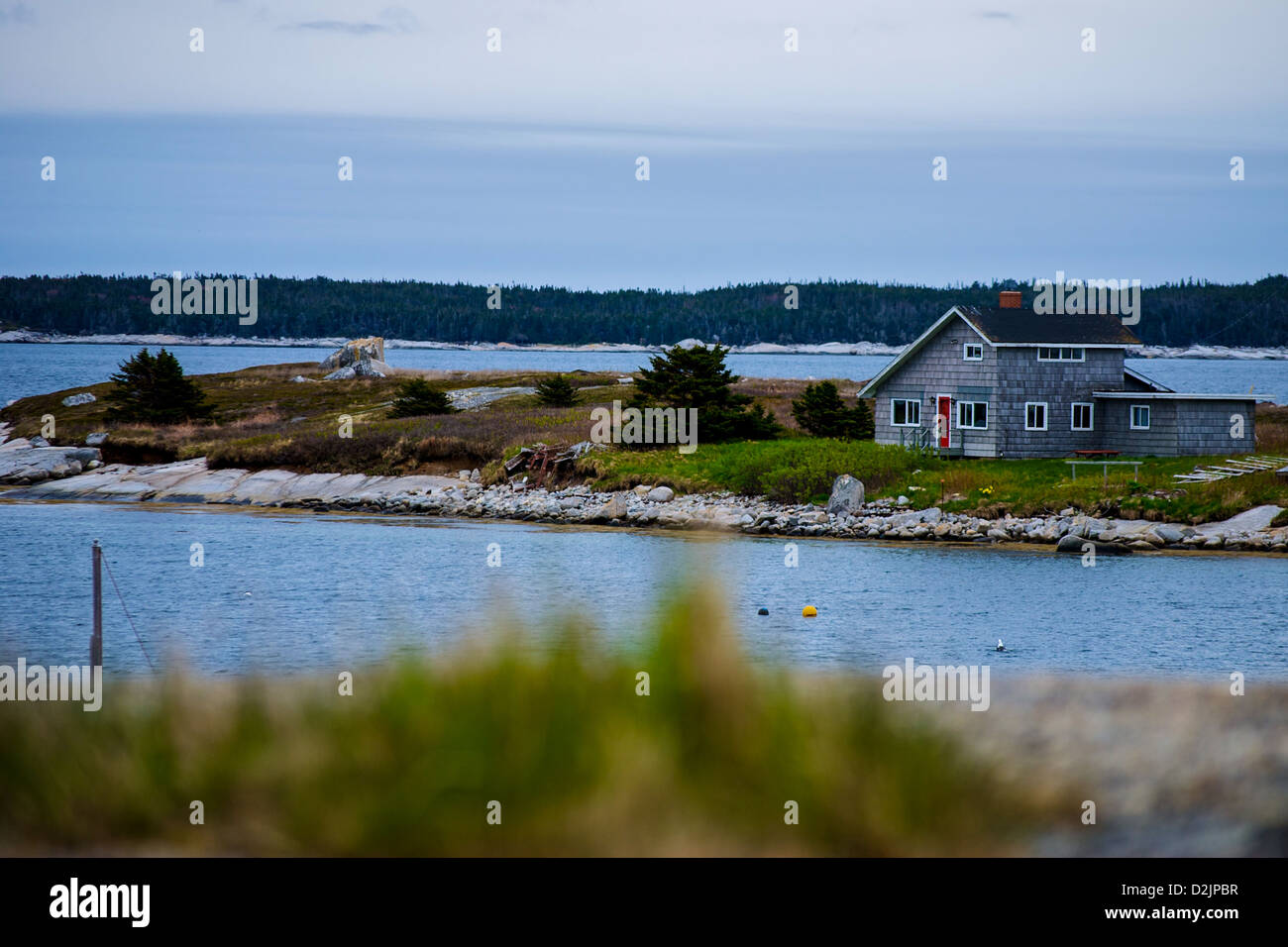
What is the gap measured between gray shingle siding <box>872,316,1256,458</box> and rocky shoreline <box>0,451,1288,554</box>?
5473mm

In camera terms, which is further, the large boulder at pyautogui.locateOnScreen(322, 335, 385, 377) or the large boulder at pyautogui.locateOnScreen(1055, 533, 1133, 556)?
the large boulder at pyautogui.locateOnScreen(322, 335, 385, 377)

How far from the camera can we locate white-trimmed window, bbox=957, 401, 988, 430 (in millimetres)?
47125

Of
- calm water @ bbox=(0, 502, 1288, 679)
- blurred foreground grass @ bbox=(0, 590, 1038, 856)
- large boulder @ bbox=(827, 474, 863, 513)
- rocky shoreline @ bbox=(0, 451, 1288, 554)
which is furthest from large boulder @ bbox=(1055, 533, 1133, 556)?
blurred foreground grass @ bbox=(0, 590, 1038, 856)

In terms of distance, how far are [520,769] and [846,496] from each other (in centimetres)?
3766

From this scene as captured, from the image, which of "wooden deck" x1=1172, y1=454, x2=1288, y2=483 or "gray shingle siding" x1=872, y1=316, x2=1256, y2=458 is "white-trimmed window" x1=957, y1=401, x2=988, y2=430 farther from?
"wooden deck" x1=1172, y1=454, x2=1288, y2=483

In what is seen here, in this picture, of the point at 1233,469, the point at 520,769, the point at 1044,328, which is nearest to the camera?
the point at 520,769

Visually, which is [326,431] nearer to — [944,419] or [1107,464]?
[944,419]

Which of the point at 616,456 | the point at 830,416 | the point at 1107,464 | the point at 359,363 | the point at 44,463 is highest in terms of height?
the point at 359,363

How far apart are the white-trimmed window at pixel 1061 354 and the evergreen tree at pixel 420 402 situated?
32.4 meters

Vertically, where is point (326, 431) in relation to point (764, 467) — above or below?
above

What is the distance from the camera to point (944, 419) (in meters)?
48.0

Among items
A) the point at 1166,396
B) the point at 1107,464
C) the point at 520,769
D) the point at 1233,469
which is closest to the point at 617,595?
the point at 1107,464
